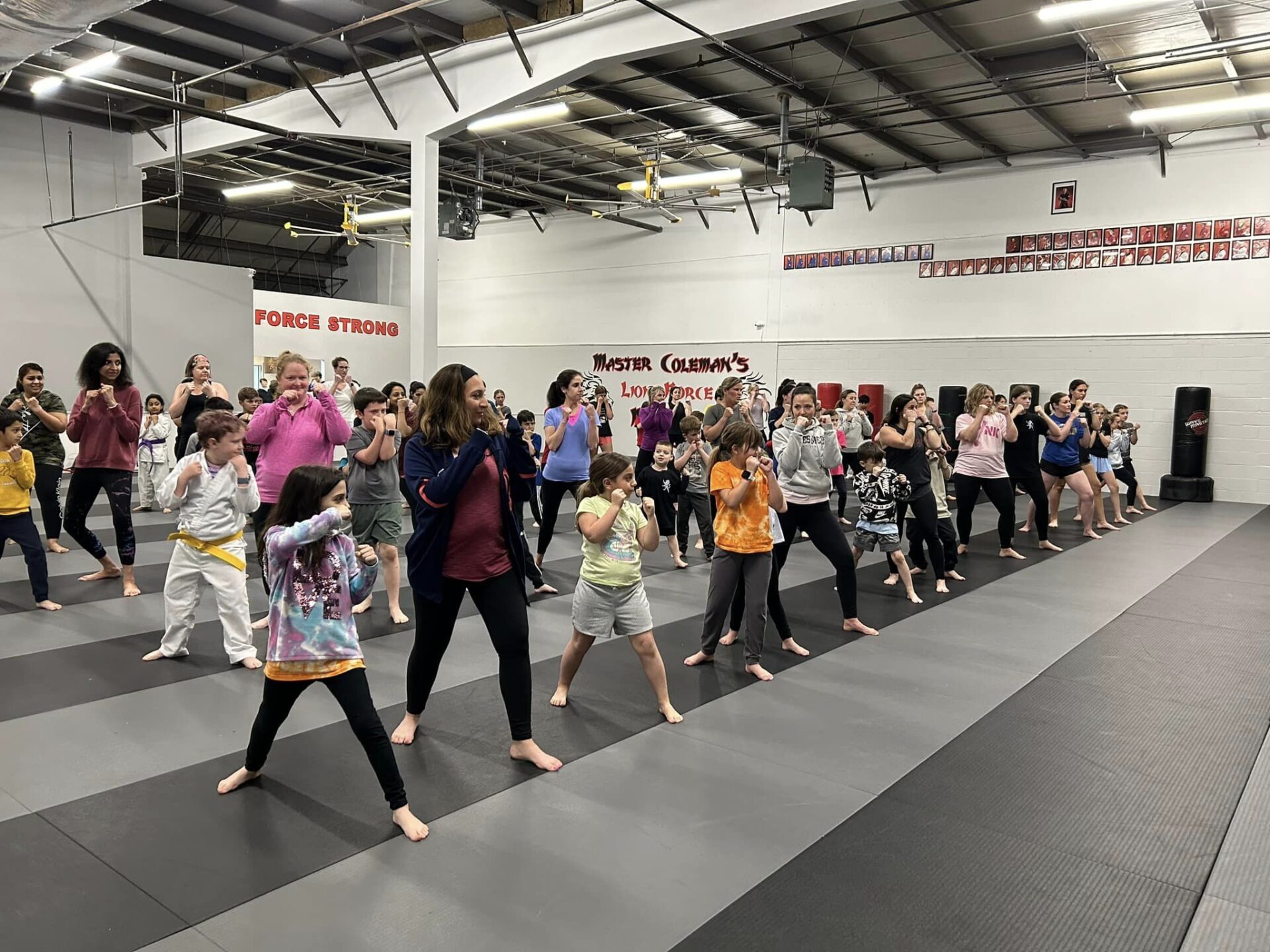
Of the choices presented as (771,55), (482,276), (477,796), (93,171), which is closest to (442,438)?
(477,796)

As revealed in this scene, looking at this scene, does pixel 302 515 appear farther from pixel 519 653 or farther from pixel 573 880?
pixel 573 880

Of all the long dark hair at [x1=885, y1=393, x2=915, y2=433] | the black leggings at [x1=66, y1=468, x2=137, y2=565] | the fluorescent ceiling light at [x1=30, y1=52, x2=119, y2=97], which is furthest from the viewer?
the fluorescent ceiling light at [x1=30, y1=52, x2=119, y2=97]

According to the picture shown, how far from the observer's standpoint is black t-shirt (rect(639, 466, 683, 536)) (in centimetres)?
728

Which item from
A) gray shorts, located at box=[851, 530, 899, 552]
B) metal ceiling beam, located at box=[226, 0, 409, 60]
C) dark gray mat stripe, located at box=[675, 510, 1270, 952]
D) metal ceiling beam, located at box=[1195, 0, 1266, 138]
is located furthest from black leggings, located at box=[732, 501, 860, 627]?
metal ceiling beam, located at box=[226, 0, 409, 60]

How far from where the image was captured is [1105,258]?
1358 centimetres

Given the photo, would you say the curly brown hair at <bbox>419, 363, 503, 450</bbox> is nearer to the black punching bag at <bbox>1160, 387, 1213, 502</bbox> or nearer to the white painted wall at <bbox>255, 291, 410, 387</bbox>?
the black punching bag at <bbox>1160, 387, 1213, 502</bbox>

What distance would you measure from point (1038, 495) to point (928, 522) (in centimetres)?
241

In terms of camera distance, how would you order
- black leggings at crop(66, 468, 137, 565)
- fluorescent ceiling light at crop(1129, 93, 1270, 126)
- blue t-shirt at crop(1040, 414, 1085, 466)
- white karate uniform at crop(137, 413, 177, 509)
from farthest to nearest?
1. fluorescent ceiling light at crop(1129, 93, 1270, 126)
2. white karate uniform at crop(137, 413, 177, 509)
3. blue t-shirt at crop(1040, 414, 1085, 466)
4. black leggings at crop(66, 468, 137, 565)

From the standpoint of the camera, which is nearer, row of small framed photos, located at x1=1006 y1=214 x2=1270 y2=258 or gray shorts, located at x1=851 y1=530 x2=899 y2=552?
gray shorts, located at x1=851 y1=530 x2=899 y2=552

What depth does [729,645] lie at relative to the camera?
16.7ft

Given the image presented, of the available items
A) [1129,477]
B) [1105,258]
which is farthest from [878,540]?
[1105,258]

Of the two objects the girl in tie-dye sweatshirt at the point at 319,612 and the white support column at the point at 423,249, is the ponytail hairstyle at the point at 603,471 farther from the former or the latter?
the white support column at the point at 423,249

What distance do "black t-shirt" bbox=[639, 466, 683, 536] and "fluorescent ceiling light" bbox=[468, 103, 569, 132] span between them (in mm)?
5578

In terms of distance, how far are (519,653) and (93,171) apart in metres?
14.9
